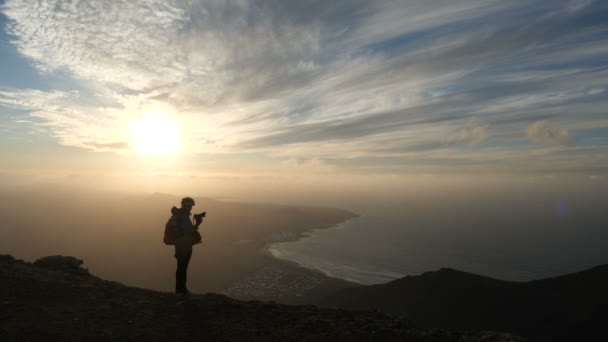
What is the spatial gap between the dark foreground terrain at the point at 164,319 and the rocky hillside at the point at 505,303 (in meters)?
23.2

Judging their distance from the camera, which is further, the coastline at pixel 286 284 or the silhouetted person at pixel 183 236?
the coastline at pixel 286 284

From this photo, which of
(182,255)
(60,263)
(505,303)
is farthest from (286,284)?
(182,255)

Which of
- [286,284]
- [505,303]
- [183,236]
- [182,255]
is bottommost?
[286,284]

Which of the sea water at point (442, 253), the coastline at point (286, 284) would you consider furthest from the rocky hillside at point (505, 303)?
the sea water at point (442, 253)

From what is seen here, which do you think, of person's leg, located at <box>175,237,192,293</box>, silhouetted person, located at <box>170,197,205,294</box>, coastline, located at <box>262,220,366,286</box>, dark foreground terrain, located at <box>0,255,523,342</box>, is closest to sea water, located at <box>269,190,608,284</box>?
coastline, located at <box>262,220,366,286</box>

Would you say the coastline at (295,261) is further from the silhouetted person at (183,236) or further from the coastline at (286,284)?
the silhouetted person at (183,236)

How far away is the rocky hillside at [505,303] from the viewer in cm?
3155

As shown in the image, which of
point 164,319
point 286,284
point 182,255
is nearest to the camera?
point 164,319

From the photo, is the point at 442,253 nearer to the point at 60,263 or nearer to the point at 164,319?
the point at 60,263

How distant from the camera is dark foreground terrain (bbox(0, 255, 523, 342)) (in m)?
6.90

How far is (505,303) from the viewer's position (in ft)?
135

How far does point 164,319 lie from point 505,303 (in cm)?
4667

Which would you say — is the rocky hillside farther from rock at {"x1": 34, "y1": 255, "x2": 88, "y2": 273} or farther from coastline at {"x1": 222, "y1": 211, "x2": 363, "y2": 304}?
rock at {"x1": 34, "y1": 255, "x2": 88, "y2": 273}

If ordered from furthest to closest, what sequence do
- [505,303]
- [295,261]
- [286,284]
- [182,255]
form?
[295,261]
[286,284]
[505,303]
[182,255]
